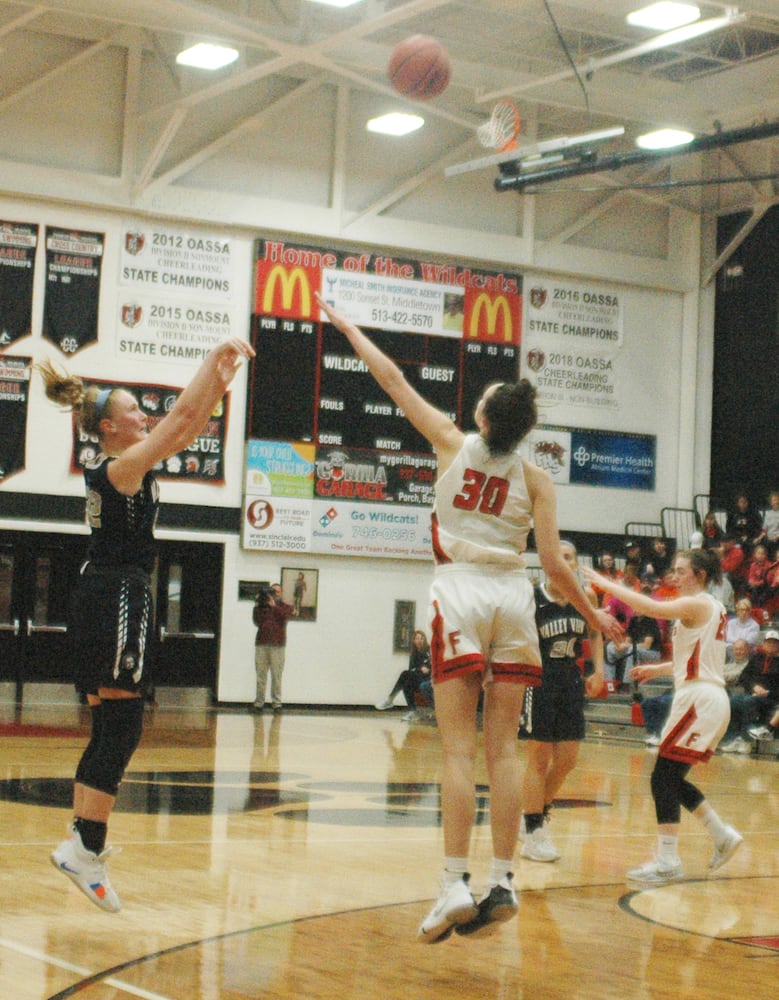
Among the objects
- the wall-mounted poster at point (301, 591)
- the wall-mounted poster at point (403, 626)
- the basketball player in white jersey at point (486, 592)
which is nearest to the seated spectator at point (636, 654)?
the wall-mounted poster at point (403, 626)

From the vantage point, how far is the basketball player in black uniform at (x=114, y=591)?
4.81 metres

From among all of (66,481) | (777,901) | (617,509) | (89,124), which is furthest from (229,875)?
(617,509)

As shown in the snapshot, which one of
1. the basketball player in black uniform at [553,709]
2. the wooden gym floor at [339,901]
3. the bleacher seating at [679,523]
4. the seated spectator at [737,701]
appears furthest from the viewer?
the bleacher seating at [679,523]

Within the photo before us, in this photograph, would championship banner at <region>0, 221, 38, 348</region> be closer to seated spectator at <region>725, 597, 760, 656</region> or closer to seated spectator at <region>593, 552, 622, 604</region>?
seated spectator at <region>593, 552, 622, 604</region>

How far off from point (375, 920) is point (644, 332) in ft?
64.6

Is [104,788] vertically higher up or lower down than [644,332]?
lower down

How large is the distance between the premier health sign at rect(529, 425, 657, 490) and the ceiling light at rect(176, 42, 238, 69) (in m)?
7.68

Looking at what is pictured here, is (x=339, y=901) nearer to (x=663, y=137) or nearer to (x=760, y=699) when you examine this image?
(x=760, y=699)

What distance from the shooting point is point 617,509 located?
23438 mm

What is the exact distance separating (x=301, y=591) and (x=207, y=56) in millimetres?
7928

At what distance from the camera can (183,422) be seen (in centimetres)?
479

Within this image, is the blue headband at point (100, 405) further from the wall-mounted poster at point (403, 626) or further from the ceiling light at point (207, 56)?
the wall-mounted poster at point (403, 626)

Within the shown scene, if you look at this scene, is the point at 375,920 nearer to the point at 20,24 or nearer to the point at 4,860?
the point at 4,860

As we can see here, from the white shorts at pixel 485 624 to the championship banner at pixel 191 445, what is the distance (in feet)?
51.6
